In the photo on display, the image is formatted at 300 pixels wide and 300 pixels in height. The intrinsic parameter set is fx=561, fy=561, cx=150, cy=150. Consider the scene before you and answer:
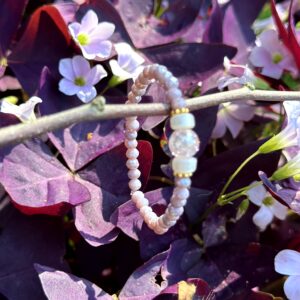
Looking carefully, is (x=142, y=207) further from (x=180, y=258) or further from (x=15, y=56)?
(x=15, y=56)

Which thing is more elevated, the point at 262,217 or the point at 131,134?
the point at 131,134

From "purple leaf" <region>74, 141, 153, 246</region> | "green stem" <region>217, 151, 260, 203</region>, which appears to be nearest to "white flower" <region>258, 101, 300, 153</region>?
"green stem" <region>217, 151, 260, 203</region>

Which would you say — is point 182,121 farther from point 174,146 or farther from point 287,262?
point 287,262

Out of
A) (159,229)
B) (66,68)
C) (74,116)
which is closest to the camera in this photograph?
(74,116)

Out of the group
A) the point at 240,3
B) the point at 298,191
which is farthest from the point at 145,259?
the point at 240,3

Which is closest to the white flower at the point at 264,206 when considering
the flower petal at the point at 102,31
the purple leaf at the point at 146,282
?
the purple leaf at the point at 146,282

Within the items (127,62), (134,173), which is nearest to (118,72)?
(127,62)

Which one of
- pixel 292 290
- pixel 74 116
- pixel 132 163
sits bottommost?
pixel 292 290

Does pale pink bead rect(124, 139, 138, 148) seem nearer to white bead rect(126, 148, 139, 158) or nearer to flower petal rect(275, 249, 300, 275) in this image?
white bead rect(126, 148, 139, 158)
